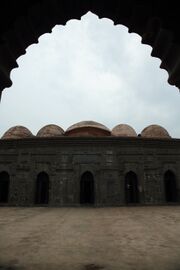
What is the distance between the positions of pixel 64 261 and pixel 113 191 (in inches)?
481

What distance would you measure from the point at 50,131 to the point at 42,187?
6323mm

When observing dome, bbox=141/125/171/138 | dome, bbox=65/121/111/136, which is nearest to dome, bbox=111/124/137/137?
dome, bbox=65/121/111/136

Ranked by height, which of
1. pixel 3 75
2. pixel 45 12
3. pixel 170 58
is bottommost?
pixel 3 75

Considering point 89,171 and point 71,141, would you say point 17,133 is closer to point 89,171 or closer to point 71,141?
point 71,141

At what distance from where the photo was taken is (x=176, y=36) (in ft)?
8.57

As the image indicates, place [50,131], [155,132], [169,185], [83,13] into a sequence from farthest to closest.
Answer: [50,131]
[155,132]
[169,185]
[83,13]

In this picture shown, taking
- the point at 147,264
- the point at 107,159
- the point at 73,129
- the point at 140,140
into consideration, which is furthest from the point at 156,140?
the point at 147,264

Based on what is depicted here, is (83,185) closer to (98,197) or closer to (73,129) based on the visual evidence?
(98,197)

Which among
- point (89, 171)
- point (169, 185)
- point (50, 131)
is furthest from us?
point (50, 131)

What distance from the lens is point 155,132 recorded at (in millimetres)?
20516

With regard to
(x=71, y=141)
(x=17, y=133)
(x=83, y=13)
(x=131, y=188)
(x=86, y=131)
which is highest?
(x=86, y=131)

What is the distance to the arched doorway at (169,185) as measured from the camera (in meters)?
16.2

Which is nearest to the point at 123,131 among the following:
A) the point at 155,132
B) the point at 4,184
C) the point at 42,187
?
the point at 155,132

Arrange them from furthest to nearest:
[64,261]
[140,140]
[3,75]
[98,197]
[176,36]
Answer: [140,140], [98,197], [64,261], [3,75], [176,36]
